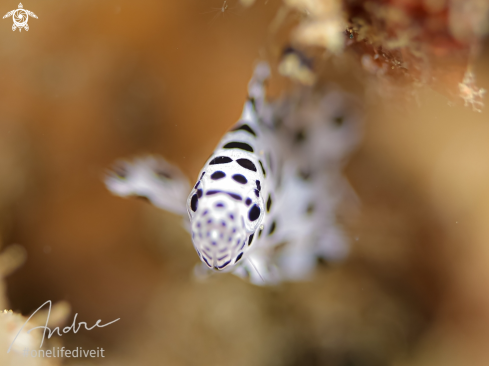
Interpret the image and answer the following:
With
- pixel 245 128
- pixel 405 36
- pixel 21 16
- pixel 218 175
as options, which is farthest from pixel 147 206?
pixel 405 36

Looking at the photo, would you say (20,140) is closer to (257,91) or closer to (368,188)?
(257,91)

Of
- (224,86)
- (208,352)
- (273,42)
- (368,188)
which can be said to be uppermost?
(273,42)

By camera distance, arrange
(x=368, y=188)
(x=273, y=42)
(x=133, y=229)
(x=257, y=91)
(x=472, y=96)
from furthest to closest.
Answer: (x=133, y=229) → (x=368, y=188) → (x=273, y=42) → (x=257, y=91) → (x=472, y=96)

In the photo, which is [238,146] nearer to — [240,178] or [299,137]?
[240,178]

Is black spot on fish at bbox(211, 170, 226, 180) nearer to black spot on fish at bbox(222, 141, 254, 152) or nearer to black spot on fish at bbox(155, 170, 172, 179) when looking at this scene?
black spot on fish at bbox(222, 141, 254, 152)

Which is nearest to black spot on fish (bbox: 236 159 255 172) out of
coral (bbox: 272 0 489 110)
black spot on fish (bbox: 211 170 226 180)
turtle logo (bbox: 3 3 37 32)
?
black spot on fish (bbox: 211 170 226 180)

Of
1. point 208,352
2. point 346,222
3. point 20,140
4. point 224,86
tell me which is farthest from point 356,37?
point 20,140

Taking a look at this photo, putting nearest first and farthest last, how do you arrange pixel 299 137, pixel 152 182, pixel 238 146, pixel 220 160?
pixel 220 160 < pixel 238 146 < pixel 152 182 < pixel 299 137

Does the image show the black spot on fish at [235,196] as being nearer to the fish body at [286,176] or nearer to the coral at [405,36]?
the fish body at [286,176]
